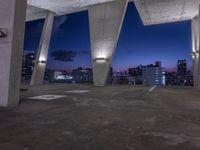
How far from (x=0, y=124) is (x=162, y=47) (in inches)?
1989

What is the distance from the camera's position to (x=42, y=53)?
19266mm

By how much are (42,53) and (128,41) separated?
→ 33.8 m

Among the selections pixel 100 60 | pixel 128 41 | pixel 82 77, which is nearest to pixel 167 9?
pixel 100 60

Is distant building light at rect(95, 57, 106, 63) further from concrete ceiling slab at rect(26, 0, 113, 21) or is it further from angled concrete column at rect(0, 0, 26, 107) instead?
angled concrete column at rect(0, 0, 26, 107)

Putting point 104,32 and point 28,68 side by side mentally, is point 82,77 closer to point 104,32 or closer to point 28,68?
point 28,68

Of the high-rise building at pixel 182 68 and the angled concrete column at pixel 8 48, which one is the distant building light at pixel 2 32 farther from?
the high-rise building at pixel 182 68

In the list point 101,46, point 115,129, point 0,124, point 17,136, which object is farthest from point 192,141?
point 101,46

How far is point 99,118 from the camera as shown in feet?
13.6

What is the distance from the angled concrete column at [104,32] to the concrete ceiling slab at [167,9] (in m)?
2.05

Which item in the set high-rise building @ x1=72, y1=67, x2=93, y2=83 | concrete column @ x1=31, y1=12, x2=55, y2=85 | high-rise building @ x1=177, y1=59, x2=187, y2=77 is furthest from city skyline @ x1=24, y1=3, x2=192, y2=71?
high-rise building @ x1=177, y1=59, x2=187, y2=77

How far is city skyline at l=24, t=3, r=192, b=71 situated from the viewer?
4666 centimetres

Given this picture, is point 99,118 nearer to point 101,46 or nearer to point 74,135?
point 74,135

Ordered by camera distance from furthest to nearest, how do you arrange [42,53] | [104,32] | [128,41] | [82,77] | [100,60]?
1. [128,41]
2. [82,77]
3. [42,53]
4. [100,60]
5. [104,32]

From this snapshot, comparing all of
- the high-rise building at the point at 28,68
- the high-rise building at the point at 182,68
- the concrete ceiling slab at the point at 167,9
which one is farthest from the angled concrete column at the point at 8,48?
the high-rise building at the point at 182,68
